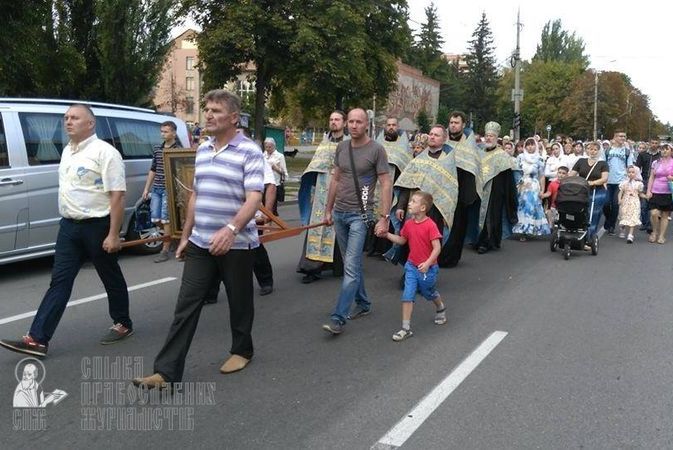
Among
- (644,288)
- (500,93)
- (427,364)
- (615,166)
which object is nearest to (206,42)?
(615,166)

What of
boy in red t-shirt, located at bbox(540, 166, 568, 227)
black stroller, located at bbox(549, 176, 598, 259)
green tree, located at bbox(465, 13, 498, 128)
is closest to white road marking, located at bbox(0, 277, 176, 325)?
black stroller, located at bbox(549, 176, 598, 259)

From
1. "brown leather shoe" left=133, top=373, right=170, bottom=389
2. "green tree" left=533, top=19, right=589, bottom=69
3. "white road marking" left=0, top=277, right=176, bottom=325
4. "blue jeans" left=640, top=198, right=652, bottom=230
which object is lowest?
"white road marking" left=0, top=277, right=176, bottom=325

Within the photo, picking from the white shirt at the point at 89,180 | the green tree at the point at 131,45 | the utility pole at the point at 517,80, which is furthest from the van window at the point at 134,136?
the utility pole at the point at 517,80

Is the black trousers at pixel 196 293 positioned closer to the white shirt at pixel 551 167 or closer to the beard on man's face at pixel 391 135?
the beard on man's face at pixel 391 135

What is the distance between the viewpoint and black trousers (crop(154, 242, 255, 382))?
4188mm

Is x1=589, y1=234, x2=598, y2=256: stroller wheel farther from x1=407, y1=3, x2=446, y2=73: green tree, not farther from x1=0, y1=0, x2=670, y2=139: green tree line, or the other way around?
x1=407, y1=3, x2=446, y2=73: green tree

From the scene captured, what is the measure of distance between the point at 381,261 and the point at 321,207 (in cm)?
184

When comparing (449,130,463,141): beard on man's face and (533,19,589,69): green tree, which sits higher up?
(533,19,589,69): green tree

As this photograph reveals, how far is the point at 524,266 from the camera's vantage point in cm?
918

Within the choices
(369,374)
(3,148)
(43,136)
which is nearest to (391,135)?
(43,136)

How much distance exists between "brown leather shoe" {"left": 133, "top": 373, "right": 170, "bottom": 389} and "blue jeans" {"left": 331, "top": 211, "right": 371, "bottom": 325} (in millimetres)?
1728

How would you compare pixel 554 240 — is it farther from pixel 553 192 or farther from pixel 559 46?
pixel 559 46

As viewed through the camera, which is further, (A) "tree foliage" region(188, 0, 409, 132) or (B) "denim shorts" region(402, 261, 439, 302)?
(A) "tree foliage" region(188, 0, 409, 132)

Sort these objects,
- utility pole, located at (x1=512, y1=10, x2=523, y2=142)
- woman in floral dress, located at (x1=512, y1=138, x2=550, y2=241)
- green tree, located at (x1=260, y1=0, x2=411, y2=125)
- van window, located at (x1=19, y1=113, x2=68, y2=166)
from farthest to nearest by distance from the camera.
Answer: utility pole, located at (x1=512, y1=10, x2=523, y2=142), green tree, located at (x1=260, y1=0, x2=411, y2=125), woman in floral dress, located at (x1=512, y1=138, x2=550, y2=241), van window, located at (x1=19, y1=113, x2=68, y2=166)
